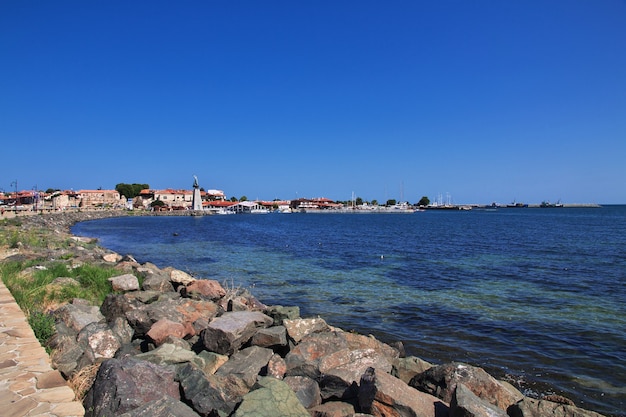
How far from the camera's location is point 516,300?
1744 centimetres

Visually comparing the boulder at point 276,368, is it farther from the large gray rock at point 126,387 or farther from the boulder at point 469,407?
the boulder at point 469,407

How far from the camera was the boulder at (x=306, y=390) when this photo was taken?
6859 mm

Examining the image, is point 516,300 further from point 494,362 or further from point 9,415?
point 9,415

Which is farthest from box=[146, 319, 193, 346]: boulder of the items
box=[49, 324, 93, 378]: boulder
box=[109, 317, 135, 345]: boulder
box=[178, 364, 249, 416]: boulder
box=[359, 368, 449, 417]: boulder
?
box=[359, 368, 449, 417]: boulder

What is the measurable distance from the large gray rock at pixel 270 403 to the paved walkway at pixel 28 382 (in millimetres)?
2181

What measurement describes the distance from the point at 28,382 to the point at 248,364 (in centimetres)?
362

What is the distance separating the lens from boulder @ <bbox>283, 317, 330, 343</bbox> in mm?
9484

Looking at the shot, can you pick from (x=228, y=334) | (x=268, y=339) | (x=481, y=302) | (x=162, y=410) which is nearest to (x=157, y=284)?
(x=228, y=334)

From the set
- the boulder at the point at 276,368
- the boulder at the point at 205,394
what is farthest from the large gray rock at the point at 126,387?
the boulder at the point at 276,368

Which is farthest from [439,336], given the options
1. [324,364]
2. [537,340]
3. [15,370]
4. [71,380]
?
[15,370]

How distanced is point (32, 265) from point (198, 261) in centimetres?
1477

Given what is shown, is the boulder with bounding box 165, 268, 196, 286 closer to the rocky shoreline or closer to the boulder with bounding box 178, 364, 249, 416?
the rocky shoreline

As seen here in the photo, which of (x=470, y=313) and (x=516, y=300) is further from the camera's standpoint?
(x=516, y=300)

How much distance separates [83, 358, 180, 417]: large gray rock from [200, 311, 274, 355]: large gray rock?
81.0 inches
